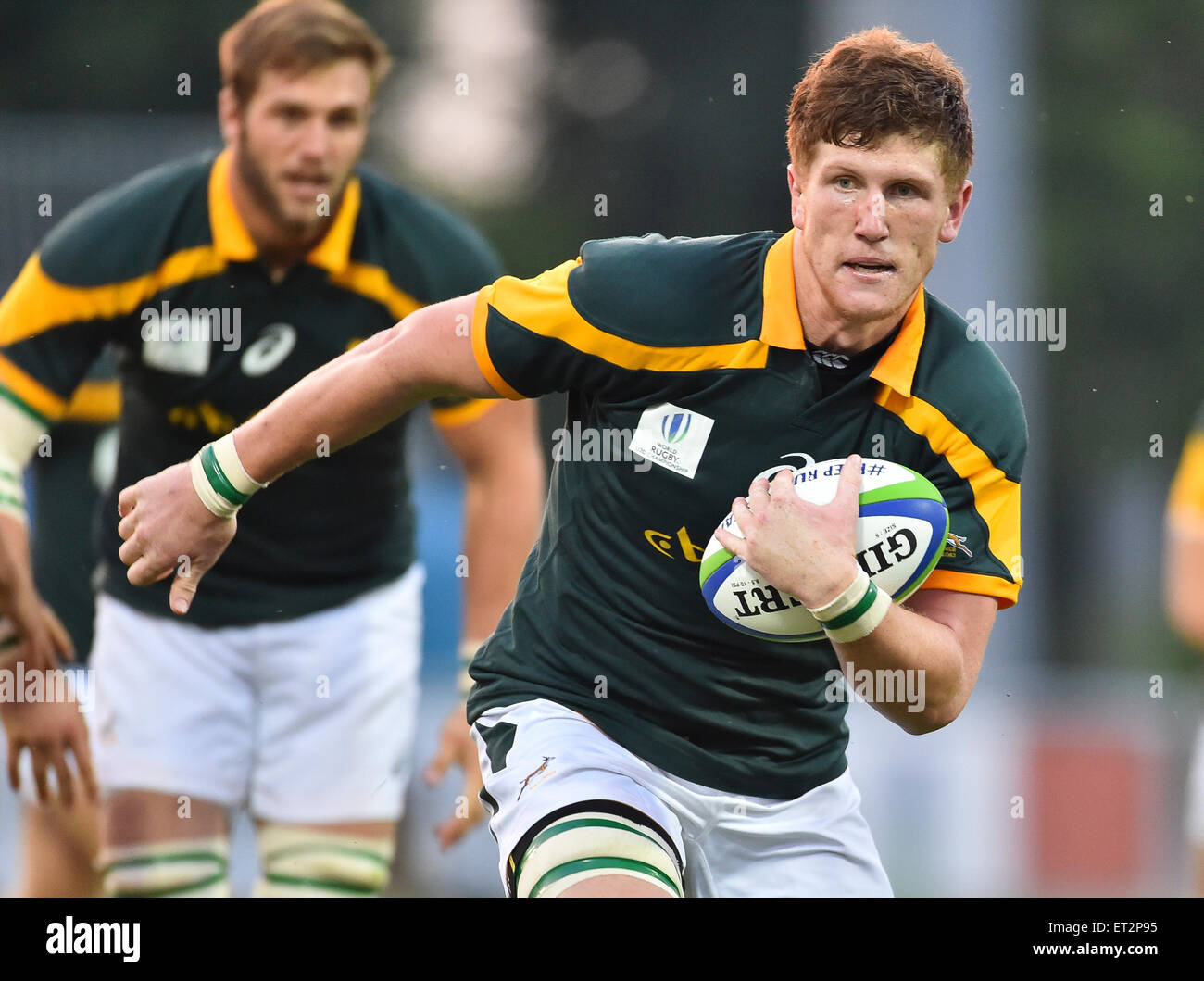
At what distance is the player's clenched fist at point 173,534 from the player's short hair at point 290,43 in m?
1.87

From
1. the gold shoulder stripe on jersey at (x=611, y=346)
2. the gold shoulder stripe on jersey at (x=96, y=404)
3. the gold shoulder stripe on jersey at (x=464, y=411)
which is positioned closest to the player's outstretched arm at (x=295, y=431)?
the gold shoulder stripe on jersey at (x=611, y=346)

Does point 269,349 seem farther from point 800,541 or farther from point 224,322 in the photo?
point 800,541

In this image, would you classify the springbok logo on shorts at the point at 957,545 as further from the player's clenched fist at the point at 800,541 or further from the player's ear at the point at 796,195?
the player's ear at the point at 796,195

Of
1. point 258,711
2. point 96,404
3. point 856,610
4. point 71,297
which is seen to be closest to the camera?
point 856,610

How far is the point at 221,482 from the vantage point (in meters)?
3.71

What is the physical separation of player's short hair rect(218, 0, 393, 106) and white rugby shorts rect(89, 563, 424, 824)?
1.58 meters

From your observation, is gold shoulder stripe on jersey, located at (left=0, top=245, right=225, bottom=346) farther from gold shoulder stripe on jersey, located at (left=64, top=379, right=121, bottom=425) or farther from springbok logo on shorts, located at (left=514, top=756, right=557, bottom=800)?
springbok logo on shorts, located at (left=514, top=756, right=557, bottom=800)

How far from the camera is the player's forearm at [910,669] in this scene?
11.3ft

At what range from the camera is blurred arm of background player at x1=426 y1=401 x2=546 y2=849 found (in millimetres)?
5406

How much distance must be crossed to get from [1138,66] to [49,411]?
10.7 m

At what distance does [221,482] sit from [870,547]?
132 cm

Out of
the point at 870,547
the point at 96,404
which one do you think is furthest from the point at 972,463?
the point at 96,404

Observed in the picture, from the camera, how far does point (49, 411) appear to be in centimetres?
→ 511
